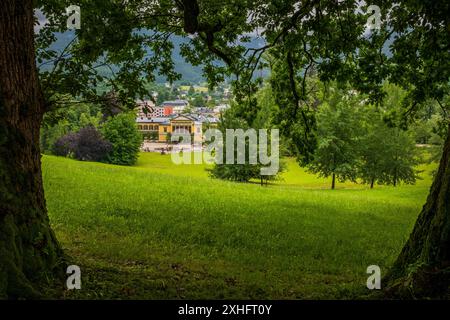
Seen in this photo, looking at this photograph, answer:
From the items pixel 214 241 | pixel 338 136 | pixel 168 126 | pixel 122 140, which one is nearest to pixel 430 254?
pixel 214 241

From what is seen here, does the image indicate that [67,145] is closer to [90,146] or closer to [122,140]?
[90,146]

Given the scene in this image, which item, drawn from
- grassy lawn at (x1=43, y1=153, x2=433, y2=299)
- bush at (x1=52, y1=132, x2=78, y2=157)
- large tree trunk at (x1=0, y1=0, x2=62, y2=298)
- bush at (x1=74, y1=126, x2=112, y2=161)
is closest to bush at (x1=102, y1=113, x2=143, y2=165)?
bush at (x1=74, y1=126, x2=112, y2=161)

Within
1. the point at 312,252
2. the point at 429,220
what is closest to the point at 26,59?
the point at 429,220

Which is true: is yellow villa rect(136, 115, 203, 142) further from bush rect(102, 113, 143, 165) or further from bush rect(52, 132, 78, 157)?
bush rect(52, 132, 78, 157)

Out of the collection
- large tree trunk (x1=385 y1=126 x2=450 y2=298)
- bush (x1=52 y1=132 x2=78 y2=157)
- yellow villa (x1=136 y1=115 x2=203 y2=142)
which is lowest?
large tree trunk (x1=385 y1=126 x2=450 y2=298)

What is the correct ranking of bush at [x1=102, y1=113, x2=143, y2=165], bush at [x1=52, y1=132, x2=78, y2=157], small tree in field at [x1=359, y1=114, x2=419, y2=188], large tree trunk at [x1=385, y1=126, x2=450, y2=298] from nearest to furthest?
large tree trunk at [x1=385, y1=126, x2=450, y2=298]
small tree in field at [x1=359, y1=114, x2=419, y2=188]
bush at [x1=52, y1=132, x2=78, y2=157]
bush at [x1=102, y1=113, x2=143, y2=165]

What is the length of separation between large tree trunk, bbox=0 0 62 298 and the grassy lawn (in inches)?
25.5

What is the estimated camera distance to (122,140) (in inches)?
3425

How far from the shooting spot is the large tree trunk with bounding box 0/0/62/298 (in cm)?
516

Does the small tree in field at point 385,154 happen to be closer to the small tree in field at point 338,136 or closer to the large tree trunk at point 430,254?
the small tree in field at point 338,136

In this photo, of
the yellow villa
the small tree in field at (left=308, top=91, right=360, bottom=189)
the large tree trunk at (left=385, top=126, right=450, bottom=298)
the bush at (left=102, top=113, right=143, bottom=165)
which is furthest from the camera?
the yellow villa

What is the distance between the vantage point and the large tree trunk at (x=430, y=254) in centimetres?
509

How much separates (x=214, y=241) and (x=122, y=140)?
79428mm
